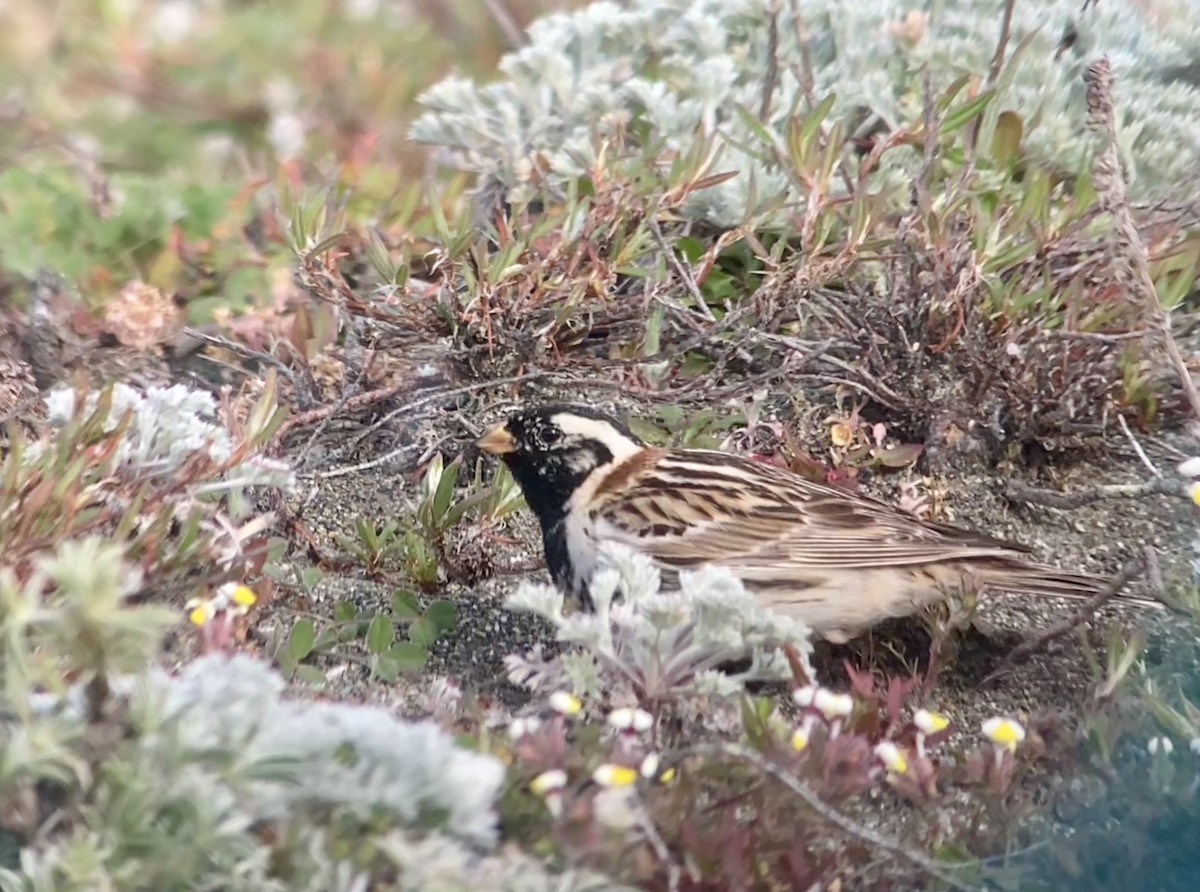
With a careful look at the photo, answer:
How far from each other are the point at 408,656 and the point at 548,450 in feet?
2.02

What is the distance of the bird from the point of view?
3.28 metres

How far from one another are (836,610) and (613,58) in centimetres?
241

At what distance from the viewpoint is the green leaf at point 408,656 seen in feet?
10.1

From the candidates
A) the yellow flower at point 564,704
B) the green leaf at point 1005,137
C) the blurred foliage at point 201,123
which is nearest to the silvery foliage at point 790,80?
the green leaf at point 1005,137

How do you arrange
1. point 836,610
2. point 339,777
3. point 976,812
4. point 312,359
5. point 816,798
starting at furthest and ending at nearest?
1. point 312,359
2. point 836,610
3. point 976,812
4. point 816,798
5. point 339,777

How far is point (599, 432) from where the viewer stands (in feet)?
11.5

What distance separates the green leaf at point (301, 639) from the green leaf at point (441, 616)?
12.3 inches

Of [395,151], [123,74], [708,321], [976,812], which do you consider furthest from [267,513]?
[123,74]

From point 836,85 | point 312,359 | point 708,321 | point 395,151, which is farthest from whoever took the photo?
point 395,151

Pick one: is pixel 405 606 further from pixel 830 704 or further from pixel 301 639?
pixel 830 704

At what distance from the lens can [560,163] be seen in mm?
4246

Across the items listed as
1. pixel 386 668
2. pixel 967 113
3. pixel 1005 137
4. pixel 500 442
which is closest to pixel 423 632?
pixel 386 668

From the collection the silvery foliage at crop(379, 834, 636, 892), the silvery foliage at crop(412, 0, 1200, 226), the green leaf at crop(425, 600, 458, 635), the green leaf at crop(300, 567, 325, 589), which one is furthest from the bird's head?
the silvery foliage at crop(379, 834, 636, 892)

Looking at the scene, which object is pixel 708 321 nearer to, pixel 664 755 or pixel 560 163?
pixel 560 163
